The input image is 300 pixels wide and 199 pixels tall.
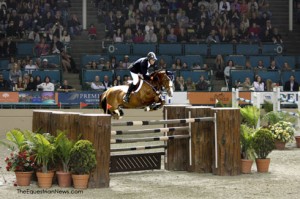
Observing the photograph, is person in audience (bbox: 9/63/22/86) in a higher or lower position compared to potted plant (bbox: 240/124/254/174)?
higher

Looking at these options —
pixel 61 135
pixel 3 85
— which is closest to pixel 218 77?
pixel 3 85

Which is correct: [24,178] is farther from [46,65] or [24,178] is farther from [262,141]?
[46,65]

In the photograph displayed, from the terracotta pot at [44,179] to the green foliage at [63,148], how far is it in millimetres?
261

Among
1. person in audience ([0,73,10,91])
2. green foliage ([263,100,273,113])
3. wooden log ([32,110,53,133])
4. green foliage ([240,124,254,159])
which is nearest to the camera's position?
wooden log ([32,110,53,133])

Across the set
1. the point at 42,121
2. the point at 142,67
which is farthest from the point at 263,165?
the point at 42,121

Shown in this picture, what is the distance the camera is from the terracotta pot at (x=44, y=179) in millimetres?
12070

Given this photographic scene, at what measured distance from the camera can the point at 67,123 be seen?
41.5 ft

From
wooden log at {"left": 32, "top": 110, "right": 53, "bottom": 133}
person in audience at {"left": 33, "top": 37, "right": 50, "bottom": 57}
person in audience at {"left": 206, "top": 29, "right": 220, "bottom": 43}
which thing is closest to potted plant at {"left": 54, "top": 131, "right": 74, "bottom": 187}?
wooden log at {"left": 32, "top": 110, "right": 53, "bottom": 133}

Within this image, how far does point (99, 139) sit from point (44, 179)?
1.02m

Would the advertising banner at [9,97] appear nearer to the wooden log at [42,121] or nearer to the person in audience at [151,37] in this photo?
the person in audience at [151,37]

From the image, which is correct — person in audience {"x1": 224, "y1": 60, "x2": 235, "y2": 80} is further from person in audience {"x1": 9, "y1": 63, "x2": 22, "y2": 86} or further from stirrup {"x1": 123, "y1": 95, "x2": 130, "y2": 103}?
stirrup {"x1": 123, "y1": 95, "x2": 130, "y2": 103}

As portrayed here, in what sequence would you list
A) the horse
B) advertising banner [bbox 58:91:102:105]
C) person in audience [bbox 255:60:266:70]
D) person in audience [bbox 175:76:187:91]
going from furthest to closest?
person in audience [bbox 255:60:266:70] → person in audience [bbox 175:76:187:91] → advertising banner [bbox 58:91:102:105] → the horse

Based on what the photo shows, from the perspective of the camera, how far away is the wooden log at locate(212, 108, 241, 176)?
1380 cm

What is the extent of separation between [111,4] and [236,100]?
10.2 metres
